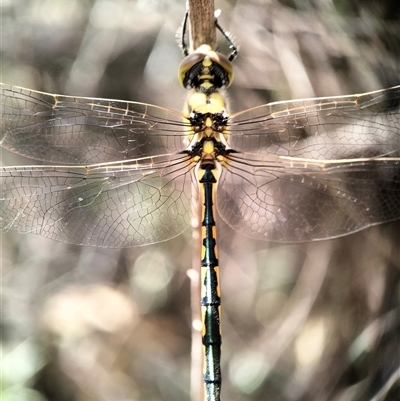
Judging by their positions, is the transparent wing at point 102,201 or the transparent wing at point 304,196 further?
the transparent wing at point 304,196

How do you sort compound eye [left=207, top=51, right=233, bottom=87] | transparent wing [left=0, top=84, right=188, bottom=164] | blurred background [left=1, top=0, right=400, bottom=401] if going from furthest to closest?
blurred background [left=1, top=0, right=400, bottom=401] → compound eye [left=207, top=51, right=233, bottom=87] → transparent wing [left=0, top=84, right=188, bottom=164]

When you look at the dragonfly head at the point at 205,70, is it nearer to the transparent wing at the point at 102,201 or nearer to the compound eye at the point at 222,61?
the compound eye at the point at 222,61

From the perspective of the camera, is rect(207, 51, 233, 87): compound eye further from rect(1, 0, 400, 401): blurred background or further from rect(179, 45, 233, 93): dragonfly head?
rect(1, 0, 400, 401): blurred background

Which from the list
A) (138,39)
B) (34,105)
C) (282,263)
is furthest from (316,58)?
A: (34,105)

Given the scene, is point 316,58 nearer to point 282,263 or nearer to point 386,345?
point 282,263

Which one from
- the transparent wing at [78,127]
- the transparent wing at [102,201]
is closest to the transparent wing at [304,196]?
the transparent wing at [102,201]

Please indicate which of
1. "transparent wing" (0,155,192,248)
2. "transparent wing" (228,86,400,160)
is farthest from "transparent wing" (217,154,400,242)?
"transparent wing" (0,155,192,248)

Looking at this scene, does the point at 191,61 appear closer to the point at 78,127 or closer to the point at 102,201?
the point at 78,127
